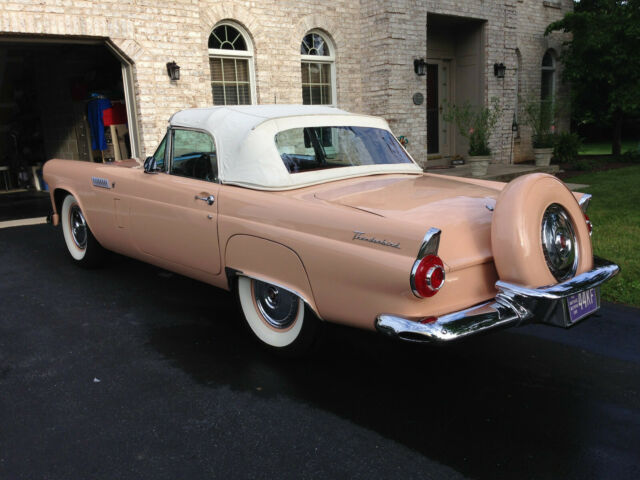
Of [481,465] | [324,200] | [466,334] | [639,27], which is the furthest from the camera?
[639,27]

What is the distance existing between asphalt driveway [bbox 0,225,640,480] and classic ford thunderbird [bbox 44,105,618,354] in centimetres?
45

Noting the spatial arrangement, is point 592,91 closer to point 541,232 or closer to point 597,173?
point 597,173

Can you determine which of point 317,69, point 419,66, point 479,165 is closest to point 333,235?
point 317,69

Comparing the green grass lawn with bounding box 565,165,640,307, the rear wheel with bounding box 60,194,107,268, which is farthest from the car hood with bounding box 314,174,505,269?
the rear wheel with bounding box 60,194,107,268

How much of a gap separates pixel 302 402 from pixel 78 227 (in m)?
3.83

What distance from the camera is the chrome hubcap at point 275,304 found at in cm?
372

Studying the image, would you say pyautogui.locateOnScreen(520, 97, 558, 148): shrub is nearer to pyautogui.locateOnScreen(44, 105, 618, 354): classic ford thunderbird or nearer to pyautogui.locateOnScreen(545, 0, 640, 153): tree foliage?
pyautogui.locateOnScreen(545, 0, 640, 153): tree foliage

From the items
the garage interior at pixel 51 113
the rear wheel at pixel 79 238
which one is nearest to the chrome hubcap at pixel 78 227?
the rear wheel at pixel 79 238

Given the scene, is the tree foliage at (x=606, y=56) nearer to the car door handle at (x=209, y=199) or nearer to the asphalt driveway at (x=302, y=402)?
the asphalt driveway at (x=302, y=402)

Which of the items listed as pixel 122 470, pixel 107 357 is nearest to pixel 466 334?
pixel 122 470

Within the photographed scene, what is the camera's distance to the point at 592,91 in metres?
16.7

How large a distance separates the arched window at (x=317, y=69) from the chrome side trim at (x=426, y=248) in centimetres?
984

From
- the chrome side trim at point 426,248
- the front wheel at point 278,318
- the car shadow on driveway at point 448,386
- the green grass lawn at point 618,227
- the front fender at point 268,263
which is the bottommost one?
the car shadow on driveway at point 448,386

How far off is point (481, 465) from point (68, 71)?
1284 cm
